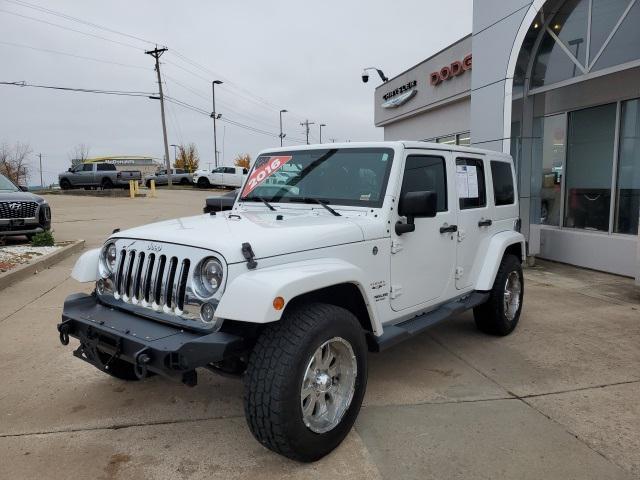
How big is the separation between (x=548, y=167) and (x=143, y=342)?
9174 mm

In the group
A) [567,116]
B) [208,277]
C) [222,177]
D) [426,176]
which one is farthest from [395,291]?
[222,177]

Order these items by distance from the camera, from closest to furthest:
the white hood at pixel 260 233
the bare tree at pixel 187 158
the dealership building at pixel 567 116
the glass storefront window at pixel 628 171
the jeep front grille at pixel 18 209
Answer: the white hood at pixel 260 233 < the dealership building at pixel 567 116 < the glass storefront window at pixel 628 171 < the jeep front grille at pixel 18 209 < the bare tree at pixel 187 158

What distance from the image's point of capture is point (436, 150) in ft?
13.2

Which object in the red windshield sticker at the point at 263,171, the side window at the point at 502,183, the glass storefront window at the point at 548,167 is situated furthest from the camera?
the glass storefront window at the point at 548,167

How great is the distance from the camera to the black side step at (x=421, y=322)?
3.25 meters

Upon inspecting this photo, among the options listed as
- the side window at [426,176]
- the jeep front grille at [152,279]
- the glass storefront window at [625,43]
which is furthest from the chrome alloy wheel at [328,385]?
the glass storefront window at [625,43]

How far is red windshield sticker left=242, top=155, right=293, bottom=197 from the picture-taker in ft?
13.8

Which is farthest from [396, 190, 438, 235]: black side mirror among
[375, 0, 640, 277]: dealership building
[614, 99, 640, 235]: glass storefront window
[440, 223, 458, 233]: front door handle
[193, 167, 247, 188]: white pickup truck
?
[193, 167, 247, 188]: white pickup truck

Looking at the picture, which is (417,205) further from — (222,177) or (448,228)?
(222,177)

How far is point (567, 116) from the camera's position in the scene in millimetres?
9258

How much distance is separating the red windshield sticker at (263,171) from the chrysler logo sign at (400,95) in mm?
13750

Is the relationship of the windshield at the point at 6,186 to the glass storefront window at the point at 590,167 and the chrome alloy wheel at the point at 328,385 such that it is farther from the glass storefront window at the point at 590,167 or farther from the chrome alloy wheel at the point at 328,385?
the glass storefront window at the point at 590,167

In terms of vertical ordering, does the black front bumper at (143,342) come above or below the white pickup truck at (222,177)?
below

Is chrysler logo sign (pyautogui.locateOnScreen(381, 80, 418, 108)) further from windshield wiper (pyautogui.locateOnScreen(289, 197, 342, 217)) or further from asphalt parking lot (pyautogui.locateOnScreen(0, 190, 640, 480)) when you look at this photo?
windshield wiper (pyautogui.locateOnScreen(289, 197, 342, 217))
